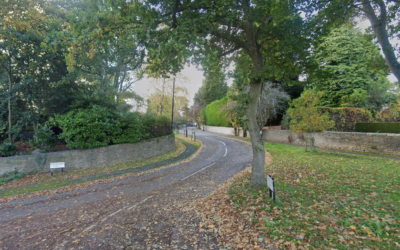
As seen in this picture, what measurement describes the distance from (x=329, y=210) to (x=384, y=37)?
4767 millimetres

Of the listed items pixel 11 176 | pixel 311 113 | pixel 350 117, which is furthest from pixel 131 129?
pixel 350 117

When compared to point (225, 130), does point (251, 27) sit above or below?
above

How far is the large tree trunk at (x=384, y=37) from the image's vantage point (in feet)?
15.3

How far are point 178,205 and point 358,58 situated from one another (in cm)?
2541

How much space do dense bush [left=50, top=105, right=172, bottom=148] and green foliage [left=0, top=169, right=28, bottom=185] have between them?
2.51 metres

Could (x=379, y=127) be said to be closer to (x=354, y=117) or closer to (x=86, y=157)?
(x=354, y=117)

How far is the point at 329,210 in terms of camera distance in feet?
15.1

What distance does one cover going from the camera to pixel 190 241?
4066mm

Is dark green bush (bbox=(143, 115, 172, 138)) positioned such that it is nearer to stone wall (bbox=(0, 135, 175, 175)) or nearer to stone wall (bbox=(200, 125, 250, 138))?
stone wall (bbox=(0, 135, 175, 175))

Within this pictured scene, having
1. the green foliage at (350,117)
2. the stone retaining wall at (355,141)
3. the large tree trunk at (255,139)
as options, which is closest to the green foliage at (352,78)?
the green foliage at (350,117)

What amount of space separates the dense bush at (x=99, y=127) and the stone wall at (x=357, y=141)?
15291 millimetres

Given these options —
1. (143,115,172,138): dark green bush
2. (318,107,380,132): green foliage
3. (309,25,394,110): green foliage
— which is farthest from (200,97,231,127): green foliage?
(318,107,380,132): green foliage

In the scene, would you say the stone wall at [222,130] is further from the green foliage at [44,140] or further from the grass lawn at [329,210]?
the green foliage at [44,140]

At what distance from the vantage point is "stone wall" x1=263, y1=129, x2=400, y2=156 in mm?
12523
